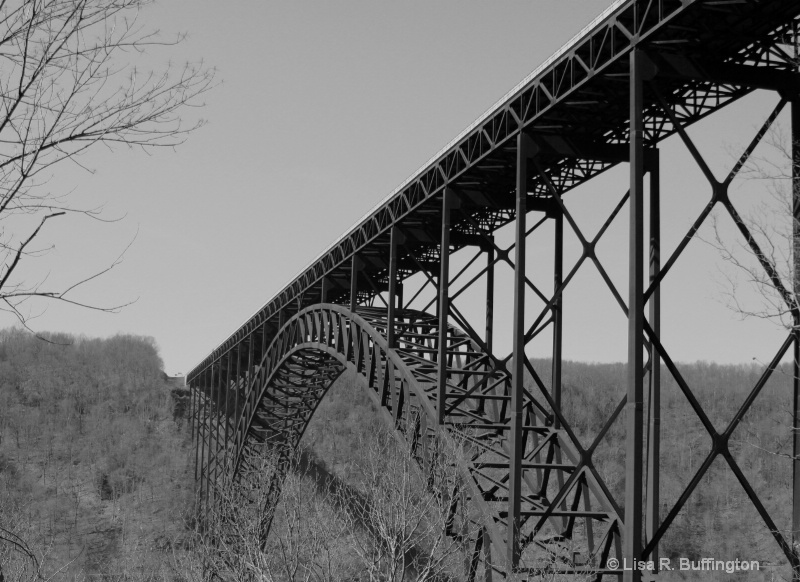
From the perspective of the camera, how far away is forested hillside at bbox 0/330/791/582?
188 ft

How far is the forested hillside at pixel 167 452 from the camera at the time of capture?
5725 centimetres

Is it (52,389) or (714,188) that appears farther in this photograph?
(52,389)

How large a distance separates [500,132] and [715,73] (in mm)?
4976

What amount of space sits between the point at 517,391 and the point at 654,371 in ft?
7.66

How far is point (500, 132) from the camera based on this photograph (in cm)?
1784

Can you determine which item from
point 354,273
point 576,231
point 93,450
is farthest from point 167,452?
point 576,231

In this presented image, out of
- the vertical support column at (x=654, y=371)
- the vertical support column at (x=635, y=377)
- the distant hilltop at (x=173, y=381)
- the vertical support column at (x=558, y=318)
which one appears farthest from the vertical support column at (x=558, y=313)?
the distant hilltop at (x=173, y=381)

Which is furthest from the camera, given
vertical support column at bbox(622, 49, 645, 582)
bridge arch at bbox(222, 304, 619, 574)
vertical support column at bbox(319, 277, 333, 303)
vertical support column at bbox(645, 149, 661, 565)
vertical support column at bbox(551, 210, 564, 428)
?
vertical support column at bbox(319, 277, 333, 303)

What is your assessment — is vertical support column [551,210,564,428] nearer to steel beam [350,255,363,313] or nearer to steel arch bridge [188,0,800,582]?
steel arch bridge [188,0,800,582]

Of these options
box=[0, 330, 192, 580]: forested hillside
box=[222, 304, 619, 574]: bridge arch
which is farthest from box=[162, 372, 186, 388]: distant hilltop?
box=[222, 304, 619, 574]: bridge arch

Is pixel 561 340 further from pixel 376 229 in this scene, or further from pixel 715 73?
pixel 376 229

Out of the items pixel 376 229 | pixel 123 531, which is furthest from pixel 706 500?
pixel 376 229

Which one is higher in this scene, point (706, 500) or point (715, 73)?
point (715, 73)

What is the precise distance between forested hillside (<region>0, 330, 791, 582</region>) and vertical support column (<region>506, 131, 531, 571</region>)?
3199 centimetres
